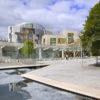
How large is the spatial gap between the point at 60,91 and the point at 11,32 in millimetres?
133006

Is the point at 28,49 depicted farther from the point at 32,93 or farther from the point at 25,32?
the point at 25,32

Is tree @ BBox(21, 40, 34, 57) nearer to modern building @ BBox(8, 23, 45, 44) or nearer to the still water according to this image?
the still water

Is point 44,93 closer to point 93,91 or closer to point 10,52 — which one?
point 93,91

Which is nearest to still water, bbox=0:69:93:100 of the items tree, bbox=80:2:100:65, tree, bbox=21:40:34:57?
tree, bbox=80:2:100:65

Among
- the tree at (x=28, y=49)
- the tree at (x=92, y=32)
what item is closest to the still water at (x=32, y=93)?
the tree at (x=92, y=32)

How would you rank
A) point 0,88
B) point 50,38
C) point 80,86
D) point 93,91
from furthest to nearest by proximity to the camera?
point 50,38
point 0,88
point 80,86
point 93,91

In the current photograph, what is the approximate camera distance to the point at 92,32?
1615 inches

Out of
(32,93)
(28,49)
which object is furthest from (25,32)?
(32,93)

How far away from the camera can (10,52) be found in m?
94.1

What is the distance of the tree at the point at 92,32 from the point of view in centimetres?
4016

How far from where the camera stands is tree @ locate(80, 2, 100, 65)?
4016cm

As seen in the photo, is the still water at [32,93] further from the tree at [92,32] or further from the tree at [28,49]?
the tree at [28,49]

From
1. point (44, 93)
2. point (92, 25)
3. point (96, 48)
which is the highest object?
point (92, 25)

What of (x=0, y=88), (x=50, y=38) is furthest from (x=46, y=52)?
(x=0, y=88)
